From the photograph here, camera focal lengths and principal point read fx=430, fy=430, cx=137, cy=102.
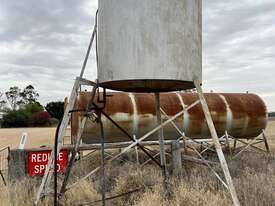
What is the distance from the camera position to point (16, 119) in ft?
219

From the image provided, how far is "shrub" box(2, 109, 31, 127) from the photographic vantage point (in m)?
66.6

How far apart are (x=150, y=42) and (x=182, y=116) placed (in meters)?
7.06

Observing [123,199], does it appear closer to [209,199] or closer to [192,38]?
[209,199]

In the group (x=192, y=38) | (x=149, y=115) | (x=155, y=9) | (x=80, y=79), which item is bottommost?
(x=149, y=115)

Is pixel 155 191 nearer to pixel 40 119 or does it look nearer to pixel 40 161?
pixel 40 161

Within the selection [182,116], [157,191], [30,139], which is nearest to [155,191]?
[157,191]

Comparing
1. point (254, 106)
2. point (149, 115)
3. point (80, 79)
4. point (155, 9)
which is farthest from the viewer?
point (254, 106)

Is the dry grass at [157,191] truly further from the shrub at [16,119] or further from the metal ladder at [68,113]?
the shrub at [16,119]

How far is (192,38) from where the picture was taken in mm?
6465

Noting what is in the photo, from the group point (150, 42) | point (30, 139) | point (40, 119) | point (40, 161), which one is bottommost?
point (40, 119)

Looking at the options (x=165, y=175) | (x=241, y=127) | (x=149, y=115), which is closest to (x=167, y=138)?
(x=149, y=115)

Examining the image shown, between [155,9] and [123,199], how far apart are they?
3332 millimetres

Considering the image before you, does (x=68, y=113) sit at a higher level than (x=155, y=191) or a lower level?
higher

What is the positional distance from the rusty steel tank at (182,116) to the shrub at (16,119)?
56.3 meters
